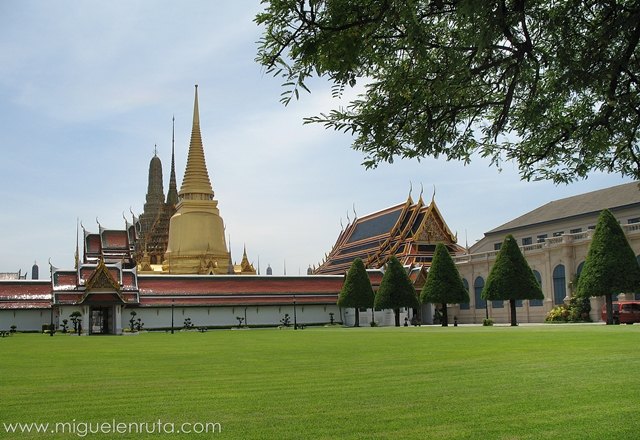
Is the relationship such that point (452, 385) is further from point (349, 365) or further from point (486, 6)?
point (486, 6)

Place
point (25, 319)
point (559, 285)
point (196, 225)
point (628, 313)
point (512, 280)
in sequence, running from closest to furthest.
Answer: point (628, 313), point (512, 280), point (559, 285), point (25, 319), point (196, 225)

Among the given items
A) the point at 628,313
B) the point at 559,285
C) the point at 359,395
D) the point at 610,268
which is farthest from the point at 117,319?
the point at 359,395

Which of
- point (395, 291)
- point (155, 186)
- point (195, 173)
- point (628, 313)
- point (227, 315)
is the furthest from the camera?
point (155, 186)

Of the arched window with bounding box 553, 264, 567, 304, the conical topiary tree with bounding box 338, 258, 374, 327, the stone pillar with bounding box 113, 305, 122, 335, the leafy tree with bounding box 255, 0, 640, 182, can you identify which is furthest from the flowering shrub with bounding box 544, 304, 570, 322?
the leafy tree with bounding box 255, 0, 640, 182

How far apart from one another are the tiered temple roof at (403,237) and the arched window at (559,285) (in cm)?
1575

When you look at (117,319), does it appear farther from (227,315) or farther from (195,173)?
(195,173)

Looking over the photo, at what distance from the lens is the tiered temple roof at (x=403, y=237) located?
243 feet

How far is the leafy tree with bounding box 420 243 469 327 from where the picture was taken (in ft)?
173

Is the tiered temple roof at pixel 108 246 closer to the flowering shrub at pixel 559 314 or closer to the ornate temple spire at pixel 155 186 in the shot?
the flowering shrub at pixel 559 314

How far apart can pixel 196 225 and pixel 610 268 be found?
5674 centimetres

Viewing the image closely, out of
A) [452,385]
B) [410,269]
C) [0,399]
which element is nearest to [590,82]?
[452,385]

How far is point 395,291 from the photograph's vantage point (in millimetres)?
56031

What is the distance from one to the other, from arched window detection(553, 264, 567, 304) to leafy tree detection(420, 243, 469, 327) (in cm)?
815

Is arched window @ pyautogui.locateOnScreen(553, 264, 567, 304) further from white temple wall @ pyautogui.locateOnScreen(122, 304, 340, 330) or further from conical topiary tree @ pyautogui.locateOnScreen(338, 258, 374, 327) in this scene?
white temple wall @ pyautogui.locateOnScreen(122, 304, 340, 330)
